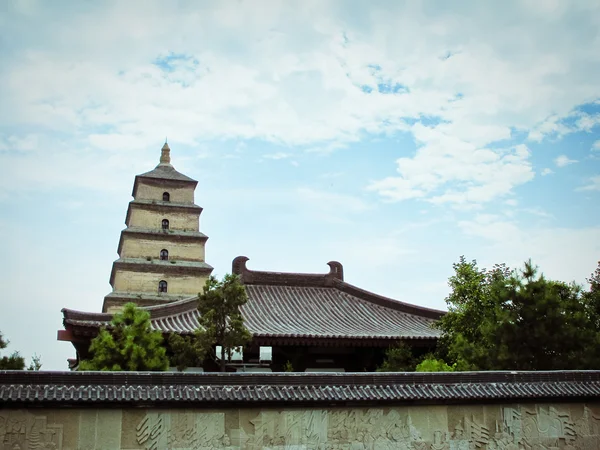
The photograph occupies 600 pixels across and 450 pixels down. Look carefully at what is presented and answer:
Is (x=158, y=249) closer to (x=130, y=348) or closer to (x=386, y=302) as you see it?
(x=386, y=302)

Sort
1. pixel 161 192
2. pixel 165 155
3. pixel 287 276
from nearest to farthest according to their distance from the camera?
pixel 287 276 < pixel 161 192 < pixel 165 155

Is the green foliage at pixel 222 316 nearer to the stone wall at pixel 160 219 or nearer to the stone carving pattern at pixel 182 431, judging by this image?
the stone carving pattern at pixel 182 431

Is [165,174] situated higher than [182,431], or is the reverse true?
[165,174]

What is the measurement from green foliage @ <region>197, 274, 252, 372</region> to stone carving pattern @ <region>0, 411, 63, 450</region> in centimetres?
416

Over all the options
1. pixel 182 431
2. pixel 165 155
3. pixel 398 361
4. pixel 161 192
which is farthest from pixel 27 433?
pixel 165 155

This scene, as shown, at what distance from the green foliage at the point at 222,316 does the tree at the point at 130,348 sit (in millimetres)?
1423

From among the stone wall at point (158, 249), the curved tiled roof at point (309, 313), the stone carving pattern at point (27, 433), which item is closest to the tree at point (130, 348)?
the curved tiled roof at point (309, 313)

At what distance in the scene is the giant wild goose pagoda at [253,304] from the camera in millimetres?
20703

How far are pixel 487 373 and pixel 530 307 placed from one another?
8.90 ft

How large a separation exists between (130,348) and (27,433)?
4311 millimetres

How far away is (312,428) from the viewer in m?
12.2

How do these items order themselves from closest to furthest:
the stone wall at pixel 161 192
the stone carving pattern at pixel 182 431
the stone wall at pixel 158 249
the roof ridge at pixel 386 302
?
1. the stone carving pattern at pixel 182 431
2. the roof ridge at pixel 386 302
3. the stone wall at pixel 158 249
4. the stone wall at pixel 161 192

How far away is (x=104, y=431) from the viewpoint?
447 inches

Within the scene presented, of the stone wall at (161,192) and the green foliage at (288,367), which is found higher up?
the stone wall at (161,192)
